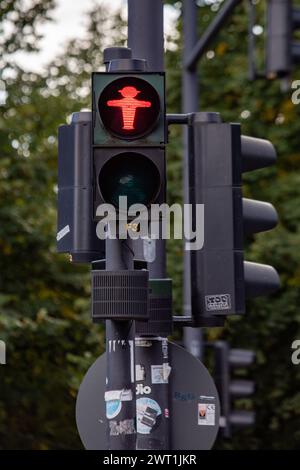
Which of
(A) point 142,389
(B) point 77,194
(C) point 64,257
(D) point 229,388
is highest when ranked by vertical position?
(C) point 64,257

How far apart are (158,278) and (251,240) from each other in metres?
15.2

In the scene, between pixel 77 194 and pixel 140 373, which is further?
pixel 140 373

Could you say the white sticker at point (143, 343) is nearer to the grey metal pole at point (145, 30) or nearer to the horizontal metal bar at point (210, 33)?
the grey metal pole at point (145, 30)

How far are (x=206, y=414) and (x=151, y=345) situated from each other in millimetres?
544

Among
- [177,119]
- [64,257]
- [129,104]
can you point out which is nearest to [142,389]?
[177,119]

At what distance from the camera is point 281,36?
24.1ft

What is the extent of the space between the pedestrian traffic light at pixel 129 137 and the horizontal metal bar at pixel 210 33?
13.1 feet

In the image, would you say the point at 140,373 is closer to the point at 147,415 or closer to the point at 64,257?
the point at 147,415

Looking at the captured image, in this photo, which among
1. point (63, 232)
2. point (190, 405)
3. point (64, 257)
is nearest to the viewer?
point (63, 232)

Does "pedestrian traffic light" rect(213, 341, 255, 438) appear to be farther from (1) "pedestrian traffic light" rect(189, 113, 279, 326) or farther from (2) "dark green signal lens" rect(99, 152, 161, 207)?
(2) "dark green signal lens" rect(99, 152, 161, 207)

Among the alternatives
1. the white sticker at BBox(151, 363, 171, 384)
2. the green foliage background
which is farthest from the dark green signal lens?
the green foliage background

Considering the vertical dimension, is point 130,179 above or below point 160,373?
above

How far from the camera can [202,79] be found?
25.7m

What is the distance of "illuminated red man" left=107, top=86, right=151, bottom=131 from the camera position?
718 centimetres
